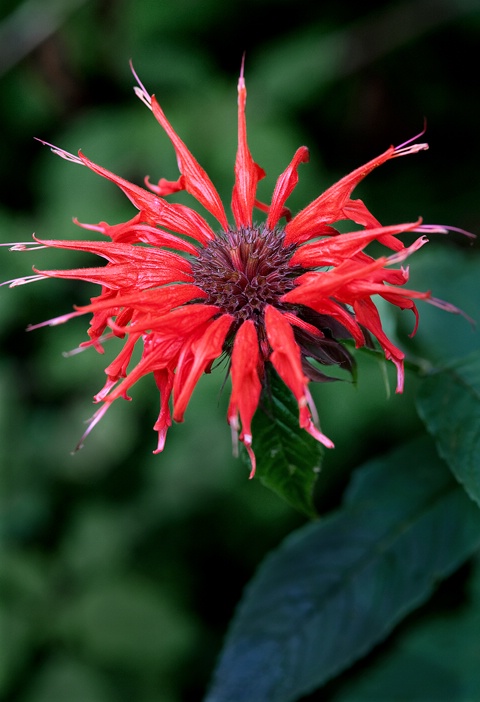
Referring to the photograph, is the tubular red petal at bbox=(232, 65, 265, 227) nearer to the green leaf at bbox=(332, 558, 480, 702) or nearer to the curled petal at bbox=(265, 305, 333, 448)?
the curled petal at bbox=(265, 305, 333, 448)

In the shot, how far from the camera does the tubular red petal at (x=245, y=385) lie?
108 centimetres

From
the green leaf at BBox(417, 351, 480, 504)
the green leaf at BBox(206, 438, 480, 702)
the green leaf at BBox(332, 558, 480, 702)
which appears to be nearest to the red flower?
the green leaf at BBox(417, 351, 480, 504)

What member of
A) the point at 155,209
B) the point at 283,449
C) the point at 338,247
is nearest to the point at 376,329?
the point at 338,247

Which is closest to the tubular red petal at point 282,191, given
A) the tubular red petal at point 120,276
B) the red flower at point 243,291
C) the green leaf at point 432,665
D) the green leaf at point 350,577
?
the red flower at point 243,291

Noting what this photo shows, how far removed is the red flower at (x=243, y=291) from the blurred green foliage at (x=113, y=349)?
1.73 feet

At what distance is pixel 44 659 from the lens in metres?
2.43

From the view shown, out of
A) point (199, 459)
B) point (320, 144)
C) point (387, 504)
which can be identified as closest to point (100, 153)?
point (320, 144)

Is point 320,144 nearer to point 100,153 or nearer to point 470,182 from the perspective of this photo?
point 470,182

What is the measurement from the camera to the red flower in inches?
44.0

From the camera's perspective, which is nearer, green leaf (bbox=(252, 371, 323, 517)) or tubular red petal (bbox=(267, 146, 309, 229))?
green leaf (bbox=(252, 371, 323, 517))

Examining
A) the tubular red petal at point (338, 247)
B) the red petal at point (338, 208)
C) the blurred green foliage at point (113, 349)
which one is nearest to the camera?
the tubular red petal at point (338, 247)

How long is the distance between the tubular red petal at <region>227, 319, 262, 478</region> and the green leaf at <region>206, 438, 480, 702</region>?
0.58m

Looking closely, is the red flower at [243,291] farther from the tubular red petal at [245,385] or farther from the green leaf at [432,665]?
the green leaf at [432,665]

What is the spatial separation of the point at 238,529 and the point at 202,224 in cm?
147
